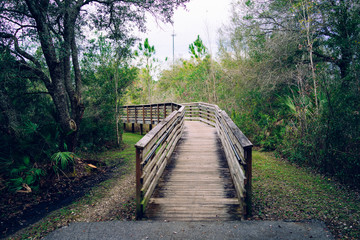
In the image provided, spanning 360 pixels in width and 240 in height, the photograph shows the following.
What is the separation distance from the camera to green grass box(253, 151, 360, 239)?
4090 millimetres

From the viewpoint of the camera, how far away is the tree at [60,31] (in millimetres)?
6504

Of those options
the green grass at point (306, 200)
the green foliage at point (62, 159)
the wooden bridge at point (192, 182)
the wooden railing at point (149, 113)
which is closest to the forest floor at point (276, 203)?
the green grass at point (306, 200)

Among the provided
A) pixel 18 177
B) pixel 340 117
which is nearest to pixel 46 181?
pixel 18 177

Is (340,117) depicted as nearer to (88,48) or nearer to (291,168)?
(291,168)

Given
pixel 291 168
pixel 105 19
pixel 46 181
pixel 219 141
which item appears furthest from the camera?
pixel 105 19

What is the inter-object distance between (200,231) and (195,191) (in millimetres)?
1189

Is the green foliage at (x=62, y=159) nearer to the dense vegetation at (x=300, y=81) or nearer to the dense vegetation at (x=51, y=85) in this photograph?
the dense vegetation at (x=51, y=85)

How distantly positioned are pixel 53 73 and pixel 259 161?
7.65m

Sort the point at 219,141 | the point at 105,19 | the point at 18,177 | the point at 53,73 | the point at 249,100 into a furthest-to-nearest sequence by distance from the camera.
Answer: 1. the point at 249,100
2. the point at 105,19
3. the point at 219,141
4. the point at 53,73
5. the point at 18,177

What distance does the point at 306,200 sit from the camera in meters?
5.01

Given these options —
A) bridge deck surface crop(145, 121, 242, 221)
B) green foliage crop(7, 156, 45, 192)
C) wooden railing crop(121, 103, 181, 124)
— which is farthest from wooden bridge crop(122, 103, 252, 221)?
wooden railing crop(121, 103, 181, 124)

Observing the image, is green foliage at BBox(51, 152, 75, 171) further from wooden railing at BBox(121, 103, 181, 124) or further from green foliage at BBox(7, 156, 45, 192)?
wooden railing at BBox(121, 103, 181, 124)

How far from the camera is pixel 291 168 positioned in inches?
302

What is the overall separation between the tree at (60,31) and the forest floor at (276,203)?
2.85 meters
